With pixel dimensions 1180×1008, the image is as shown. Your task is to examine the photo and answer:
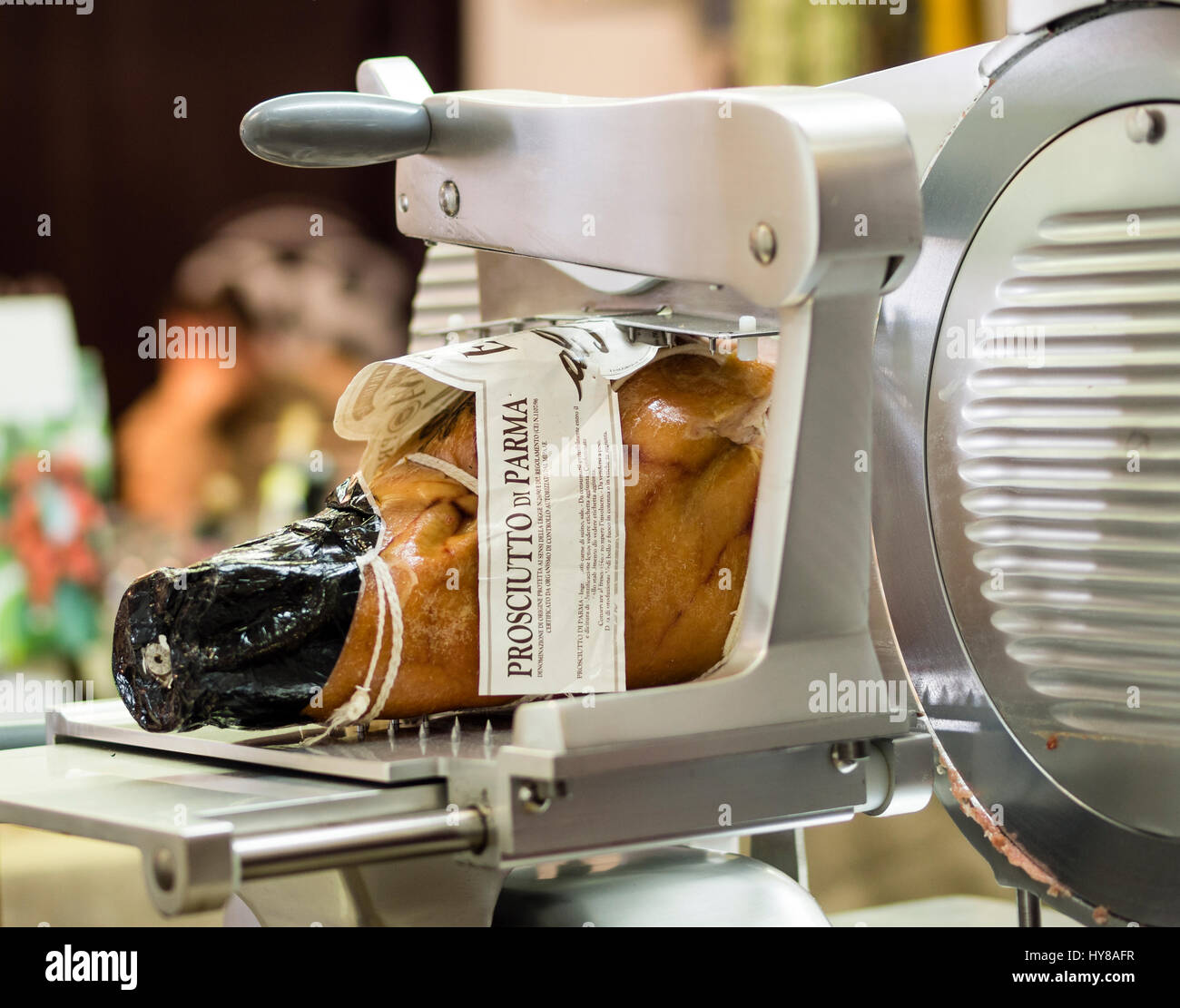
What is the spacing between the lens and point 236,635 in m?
0.87

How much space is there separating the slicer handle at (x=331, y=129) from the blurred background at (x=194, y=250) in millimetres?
2168

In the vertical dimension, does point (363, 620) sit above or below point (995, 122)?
below

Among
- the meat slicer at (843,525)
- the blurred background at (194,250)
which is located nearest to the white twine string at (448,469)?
the meat slicer at (843,525)

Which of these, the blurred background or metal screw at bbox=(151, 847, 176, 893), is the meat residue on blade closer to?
metal screw at bbox=(151, 847, 176, 893)

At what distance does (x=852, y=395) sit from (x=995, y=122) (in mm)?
250

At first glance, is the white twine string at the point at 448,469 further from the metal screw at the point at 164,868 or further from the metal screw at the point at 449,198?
the metal screw at the point at 164,868

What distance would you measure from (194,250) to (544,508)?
269 cm

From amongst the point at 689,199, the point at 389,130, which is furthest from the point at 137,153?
the point at 689,199

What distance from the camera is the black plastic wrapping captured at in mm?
863

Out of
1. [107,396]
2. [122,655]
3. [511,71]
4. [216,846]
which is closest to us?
[216,846]

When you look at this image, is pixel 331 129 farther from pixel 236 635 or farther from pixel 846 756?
pixel 846 756

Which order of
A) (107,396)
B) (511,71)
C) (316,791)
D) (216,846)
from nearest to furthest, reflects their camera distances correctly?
(216,846) → (316,791) → (107,396) → (511,71)
